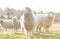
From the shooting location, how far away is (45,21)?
1691 millimetres

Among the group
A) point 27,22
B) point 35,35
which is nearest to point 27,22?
point 27,22

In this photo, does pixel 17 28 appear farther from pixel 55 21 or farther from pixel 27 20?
pixel 55 21

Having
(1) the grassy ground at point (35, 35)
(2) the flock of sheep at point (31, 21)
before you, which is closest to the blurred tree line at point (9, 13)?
(2) the flock of sheep at point (31, 21)

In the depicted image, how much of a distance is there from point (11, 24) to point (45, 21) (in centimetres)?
42

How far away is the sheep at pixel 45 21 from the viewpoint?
66.1 inches

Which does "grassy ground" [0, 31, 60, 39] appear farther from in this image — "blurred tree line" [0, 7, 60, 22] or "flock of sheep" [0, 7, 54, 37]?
"blurred tree line" [0, 7, 60, 22]

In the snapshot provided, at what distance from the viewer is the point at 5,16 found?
1.72 meters

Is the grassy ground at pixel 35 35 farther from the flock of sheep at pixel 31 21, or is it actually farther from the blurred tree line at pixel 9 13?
the blurred tree line at pixel 9 13

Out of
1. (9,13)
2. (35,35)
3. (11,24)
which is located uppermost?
(9,13)

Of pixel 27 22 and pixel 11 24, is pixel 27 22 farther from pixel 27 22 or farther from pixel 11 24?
pixel 11 24

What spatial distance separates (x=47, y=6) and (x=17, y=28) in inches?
18.0

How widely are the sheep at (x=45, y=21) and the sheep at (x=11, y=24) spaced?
0.85ft

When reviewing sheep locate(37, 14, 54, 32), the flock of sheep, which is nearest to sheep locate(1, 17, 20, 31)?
the flock of sheep

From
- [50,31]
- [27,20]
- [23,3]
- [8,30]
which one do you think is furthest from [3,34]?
[50,31]
